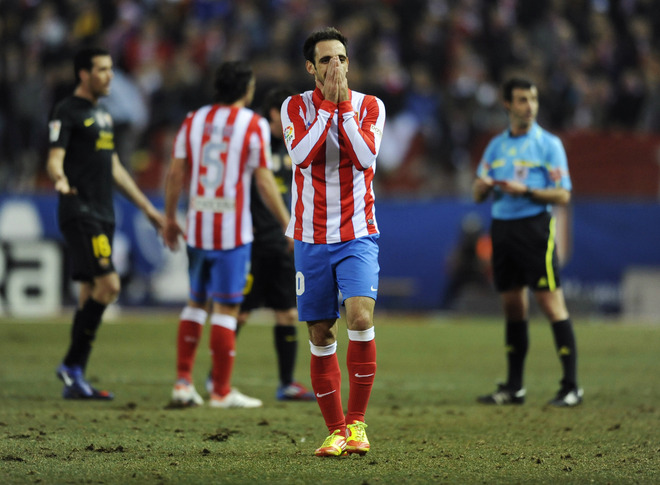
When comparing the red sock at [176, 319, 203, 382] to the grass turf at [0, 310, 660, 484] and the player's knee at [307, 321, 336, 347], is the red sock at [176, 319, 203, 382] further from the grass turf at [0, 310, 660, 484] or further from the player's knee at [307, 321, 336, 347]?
the player's knee at [307, 321, 336, 347]

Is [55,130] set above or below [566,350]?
above

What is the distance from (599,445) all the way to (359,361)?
140 cm

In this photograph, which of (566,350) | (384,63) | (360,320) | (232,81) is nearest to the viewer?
(360,320)

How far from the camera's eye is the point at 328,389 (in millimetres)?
4949

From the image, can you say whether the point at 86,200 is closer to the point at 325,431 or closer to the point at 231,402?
the point at 231,402

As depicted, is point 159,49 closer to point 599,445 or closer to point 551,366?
point 551,366

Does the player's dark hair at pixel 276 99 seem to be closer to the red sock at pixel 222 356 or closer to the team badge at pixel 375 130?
the red sock at pixel 222 356

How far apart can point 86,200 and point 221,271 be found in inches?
48.6

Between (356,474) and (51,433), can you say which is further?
(51,433)

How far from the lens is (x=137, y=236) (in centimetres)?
1458

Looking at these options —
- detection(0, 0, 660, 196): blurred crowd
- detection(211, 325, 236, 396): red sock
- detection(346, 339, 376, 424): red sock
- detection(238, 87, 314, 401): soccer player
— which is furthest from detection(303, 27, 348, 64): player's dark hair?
detection(0, 0, 660, 196): blurred crowd

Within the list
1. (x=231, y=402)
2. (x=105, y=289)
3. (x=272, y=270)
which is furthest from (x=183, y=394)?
(x=272, y=270)

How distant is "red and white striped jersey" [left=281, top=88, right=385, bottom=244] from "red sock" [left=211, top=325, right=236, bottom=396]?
6.15 feet

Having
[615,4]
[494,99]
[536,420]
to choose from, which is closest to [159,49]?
[494,99]
